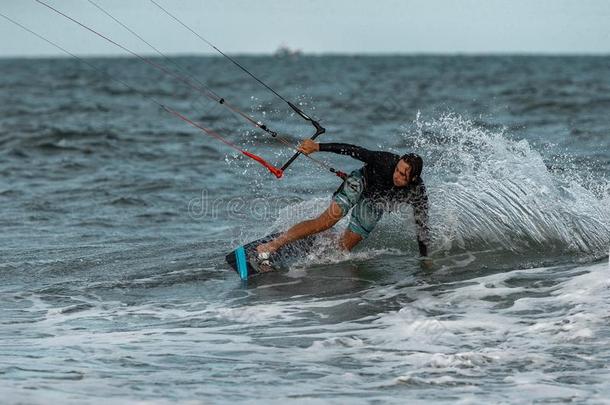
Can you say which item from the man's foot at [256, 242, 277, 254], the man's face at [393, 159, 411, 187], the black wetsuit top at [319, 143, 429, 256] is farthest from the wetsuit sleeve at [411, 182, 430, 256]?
the man's foot at [256, 242, 277, 254]

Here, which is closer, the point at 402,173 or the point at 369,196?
the point at 402,173

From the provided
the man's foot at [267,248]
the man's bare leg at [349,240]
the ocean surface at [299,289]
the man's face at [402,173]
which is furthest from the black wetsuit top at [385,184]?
the man's foot at [267,248]

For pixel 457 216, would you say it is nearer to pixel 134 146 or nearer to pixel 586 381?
pixel 586 381

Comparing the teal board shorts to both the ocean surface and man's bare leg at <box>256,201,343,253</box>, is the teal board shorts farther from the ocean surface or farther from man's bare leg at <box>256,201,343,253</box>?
the ocean surface

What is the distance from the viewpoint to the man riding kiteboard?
8953 mm

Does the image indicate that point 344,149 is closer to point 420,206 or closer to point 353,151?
point 353,151

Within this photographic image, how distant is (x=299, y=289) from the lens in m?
8.65

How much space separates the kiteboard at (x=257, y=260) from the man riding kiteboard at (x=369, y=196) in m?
0.05

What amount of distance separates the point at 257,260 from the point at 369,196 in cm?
124

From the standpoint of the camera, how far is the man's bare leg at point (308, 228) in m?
9.12

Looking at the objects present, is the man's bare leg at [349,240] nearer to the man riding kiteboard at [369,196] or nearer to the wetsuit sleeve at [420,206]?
the man riding kiteboard at [369,196]

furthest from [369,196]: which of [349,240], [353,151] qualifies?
[349,240]

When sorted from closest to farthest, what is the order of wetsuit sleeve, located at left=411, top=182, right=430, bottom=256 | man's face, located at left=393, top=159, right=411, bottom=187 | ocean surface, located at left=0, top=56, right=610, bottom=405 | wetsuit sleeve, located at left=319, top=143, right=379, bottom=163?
ocean surface, located at left=0, top=56, right=610, bottom=405 < man's face, located at left=393, top=159, right=411, bottom=187 < wetsuit sleeve, located at left=319, top=143, right=379, bottom=163 < wetsuit sleeve, located at left=411, top=182, right=430, bottom=256

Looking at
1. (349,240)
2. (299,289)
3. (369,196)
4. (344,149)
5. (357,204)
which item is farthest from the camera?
(349,240)
